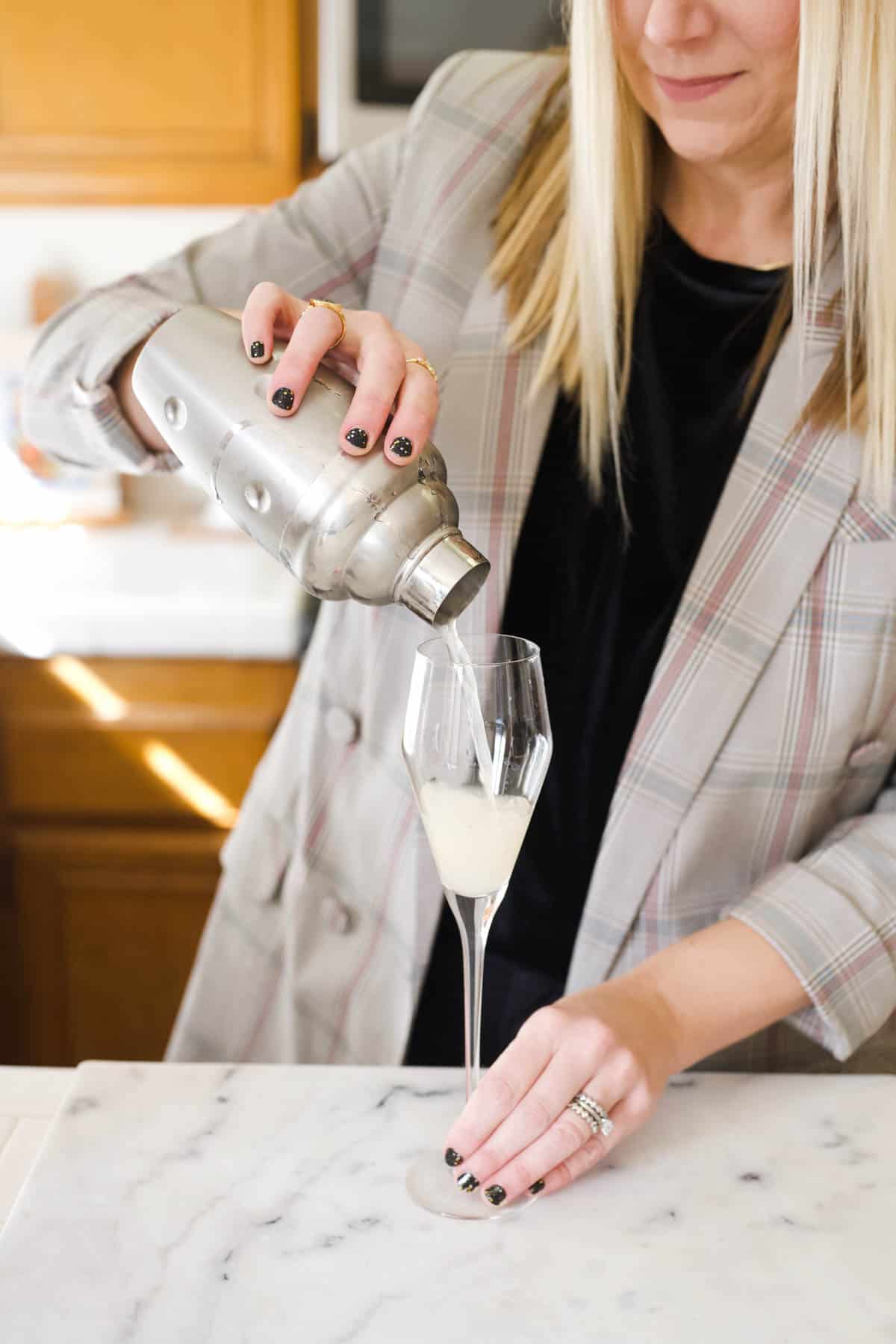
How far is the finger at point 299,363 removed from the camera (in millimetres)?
743

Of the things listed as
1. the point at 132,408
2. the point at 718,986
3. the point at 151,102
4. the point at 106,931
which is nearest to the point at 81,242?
the point at 151,102

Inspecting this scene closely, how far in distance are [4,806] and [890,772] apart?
4.78ft

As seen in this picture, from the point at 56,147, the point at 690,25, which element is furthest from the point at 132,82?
the point at 690,25

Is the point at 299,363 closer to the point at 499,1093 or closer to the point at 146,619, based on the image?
the point at 499,1093

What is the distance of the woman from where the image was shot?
94 cm

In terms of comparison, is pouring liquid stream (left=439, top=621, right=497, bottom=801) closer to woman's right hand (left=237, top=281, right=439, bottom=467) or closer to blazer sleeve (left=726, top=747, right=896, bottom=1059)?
woman's right hand (left=237, top=281, right=439, bottom=467)

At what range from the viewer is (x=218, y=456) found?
0.78 m

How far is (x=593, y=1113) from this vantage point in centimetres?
75

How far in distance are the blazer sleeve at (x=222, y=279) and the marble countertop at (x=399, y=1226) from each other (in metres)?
0.51

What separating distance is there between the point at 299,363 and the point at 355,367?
72mm

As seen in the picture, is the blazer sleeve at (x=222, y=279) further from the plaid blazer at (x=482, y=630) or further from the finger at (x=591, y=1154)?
the finger at (x=591, y=1154)

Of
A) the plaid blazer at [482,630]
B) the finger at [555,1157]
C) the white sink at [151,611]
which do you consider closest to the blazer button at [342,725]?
the plaid blazer at [482,630]

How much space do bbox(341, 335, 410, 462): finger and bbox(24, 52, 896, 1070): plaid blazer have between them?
0.29 m

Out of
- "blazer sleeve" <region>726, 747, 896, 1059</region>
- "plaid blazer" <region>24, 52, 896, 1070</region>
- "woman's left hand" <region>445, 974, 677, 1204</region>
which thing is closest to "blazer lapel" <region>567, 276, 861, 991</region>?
"plaid blazer" <region>24, 52, 896, 1070</region>
